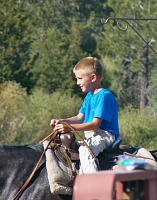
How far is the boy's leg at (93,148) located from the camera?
7.07m

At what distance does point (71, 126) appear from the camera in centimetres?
717

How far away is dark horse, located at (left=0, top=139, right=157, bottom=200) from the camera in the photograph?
7109 mm

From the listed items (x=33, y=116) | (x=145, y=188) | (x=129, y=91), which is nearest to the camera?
(x=145, y=188)

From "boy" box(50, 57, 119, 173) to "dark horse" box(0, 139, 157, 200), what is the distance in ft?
0.44

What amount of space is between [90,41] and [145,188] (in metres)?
42.7

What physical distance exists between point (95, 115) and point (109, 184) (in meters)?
3.10

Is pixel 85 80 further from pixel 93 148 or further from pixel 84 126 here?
pixel 93 148

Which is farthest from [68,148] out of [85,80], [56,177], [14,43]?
[14,43]

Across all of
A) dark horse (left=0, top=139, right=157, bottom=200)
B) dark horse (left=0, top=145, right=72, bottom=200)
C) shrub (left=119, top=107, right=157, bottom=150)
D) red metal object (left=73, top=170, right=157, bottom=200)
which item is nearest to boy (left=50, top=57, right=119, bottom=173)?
dark horse (left=0, top=139, right=157, bottom=200)

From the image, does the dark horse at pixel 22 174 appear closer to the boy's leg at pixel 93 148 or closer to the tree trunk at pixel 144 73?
the boy's leg at pixel 93 148

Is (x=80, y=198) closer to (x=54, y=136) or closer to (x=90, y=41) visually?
(x=54, y=136)

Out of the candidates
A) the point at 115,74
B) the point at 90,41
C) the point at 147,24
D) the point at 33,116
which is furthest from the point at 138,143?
the point at 90,41

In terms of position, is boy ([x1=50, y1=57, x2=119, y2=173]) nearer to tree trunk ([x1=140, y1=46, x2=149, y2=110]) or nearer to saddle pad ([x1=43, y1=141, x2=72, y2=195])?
saddle pad ([x1=43, y1=141, x2=72, y2=195])

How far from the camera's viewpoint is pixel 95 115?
285 inches
